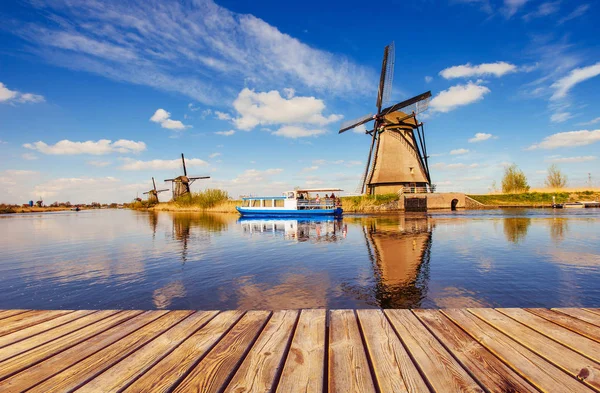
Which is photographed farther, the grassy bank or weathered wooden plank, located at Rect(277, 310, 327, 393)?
the grassy bank

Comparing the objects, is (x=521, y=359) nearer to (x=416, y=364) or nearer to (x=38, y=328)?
(x=416, y=364)

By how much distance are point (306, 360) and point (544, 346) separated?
1995 mm

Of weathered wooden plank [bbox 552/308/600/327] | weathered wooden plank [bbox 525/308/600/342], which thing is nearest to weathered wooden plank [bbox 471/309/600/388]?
weathered wooden plank [bbox 525/308/600/342]

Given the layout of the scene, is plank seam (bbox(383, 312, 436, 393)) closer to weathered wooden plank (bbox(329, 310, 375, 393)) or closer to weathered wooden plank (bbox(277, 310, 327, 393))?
weathered wooden plank (bbox(329, 310, 375, 393))

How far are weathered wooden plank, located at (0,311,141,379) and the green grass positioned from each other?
48.4m

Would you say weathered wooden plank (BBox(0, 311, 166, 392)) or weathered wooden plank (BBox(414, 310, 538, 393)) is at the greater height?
weathered wooden plank (BBox(0, 311, 166, 392))

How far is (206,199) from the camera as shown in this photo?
52.1 metres

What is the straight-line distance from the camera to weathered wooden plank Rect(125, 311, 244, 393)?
78.8 inches

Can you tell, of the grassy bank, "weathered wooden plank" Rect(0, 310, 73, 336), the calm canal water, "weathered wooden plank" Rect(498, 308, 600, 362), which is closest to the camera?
"weathered wooden plank" Rect(498, 308, 600, 362)

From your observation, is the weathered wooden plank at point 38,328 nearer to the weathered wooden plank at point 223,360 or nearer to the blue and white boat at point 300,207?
the weathered wooden plank at point 223,360

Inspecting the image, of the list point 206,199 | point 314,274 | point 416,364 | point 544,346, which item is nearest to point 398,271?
point 314,274

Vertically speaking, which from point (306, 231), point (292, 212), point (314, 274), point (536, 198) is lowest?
point (314, 274)

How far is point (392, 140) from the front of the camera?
4062 cm

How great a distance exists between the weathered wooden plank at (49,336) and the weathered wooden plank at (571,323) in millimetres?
4782
